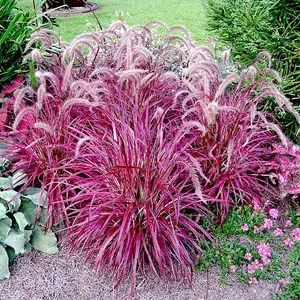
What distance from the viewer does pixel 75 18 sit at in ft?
37.1

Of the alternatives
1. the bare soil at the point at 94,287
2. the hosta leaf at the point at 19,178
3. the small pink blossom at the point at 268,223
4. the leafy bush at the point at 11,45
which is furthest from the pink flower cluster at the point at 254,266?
the leafy bush at the point at 11,45

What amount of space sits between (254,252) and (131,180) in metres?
1.02

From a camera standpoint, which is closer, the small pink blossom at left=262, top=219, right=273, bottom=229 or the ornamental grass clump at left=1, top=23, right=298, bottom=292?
the ornamental grass clump at left=1, top=23, right=298, bottom=292

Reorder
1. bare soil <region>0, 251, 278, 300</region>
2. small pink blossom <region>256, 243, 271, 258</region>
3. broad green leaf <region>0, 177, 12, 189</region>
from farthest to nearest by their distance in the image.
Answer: broad green leaf <region>0, 177, 12, 189</region>, small pink blossom <region>256, 243, 271, 258</region>, bare soil <region>0, 251, 278, 300</region>

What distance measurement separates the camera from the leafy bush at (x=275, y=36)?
3.61m

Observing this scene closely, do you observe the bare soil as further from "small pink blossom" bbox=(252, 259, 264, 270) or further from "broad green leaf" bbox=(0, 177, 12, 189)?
"broad green leaf" bbox=(0, 177, 12, 189)

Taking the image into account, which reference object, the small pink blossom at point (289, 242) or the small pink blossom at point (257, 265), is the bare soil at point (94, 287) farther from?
the small pink blossom at point (289, 242)

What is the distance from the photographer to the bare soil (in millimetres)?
2604

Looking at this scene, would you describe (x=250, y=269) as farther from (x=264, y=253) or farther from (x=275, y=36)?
(x=275, y=36)

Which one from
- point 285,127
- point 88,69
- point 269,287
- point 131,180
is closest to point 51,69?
point 88,69

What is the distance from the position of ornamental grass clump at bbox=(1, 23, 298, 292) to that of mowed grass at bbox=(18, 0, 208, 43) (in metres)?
5.90

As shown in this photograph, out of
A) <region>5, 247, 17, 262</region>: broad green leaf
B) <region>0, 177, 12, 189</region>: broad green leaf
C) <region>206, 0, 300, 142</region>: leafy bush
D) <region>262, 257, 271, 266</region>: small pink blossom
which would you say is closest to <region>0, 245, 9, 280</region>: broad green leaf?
<region>5, 247, 17, 262</region>: broad green leaf

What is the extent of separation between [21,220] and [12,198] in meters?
0.17

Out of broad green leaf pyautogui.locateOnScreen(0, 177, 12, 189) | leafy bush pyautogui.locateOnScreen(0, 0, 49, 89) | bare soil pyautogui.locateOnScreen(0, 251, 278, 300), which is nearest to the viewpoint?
bare soil pyautogui.locateOnScreen(0, 251, 278, 300)
